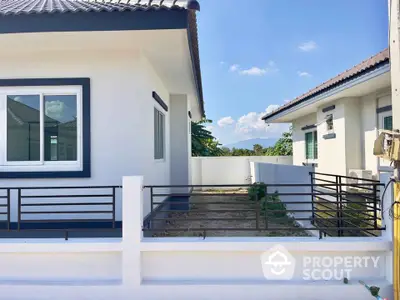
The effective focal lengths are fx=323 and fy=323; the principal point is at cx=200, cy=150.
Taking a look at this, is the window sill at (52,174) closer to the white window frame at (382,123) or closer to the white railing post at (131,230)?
the white railing post at (131,230)

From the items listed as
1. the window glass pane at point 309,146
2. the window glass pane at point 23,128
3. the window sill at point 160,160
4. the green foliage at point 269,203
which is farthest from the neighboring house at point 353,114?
the window glass pane at point 23,128

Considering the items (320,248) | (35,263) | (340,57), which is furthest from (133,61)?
(340,57)

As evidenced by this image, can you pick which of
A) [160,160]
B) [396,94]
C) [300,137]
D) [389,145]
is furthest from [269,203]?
[300,137]

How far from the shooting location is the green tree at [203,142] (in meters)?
21.3

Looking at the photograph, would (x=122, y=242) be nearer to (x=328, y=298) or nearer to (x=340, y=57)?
(x=328, y=298)

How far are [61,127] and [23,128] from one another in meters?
0.66

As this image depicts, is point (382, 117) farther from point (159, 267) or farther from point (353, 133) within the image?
point (159, 267)

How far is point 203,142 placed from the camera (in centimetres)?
2252

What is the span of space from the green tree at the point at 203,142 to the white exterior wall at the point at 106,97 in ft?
51.0

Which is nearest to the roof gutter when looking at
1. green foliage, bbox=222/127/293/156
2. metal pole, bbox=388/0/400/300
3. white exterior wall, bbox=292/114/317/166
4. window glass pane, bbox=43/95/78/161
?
white exterior wall, bbox=292/114/317/166

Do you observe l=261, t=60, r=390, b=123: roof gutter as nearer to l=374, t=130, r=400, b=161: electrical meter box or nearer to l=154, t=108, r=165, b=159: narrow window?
l=374, t=130, r=400, b=161: electrical meter box

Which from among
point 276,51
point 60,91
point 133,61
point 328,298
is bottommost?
point 328,298

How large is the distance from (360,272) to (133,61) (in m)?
4.62

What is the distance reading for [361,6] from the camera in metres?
10.9
